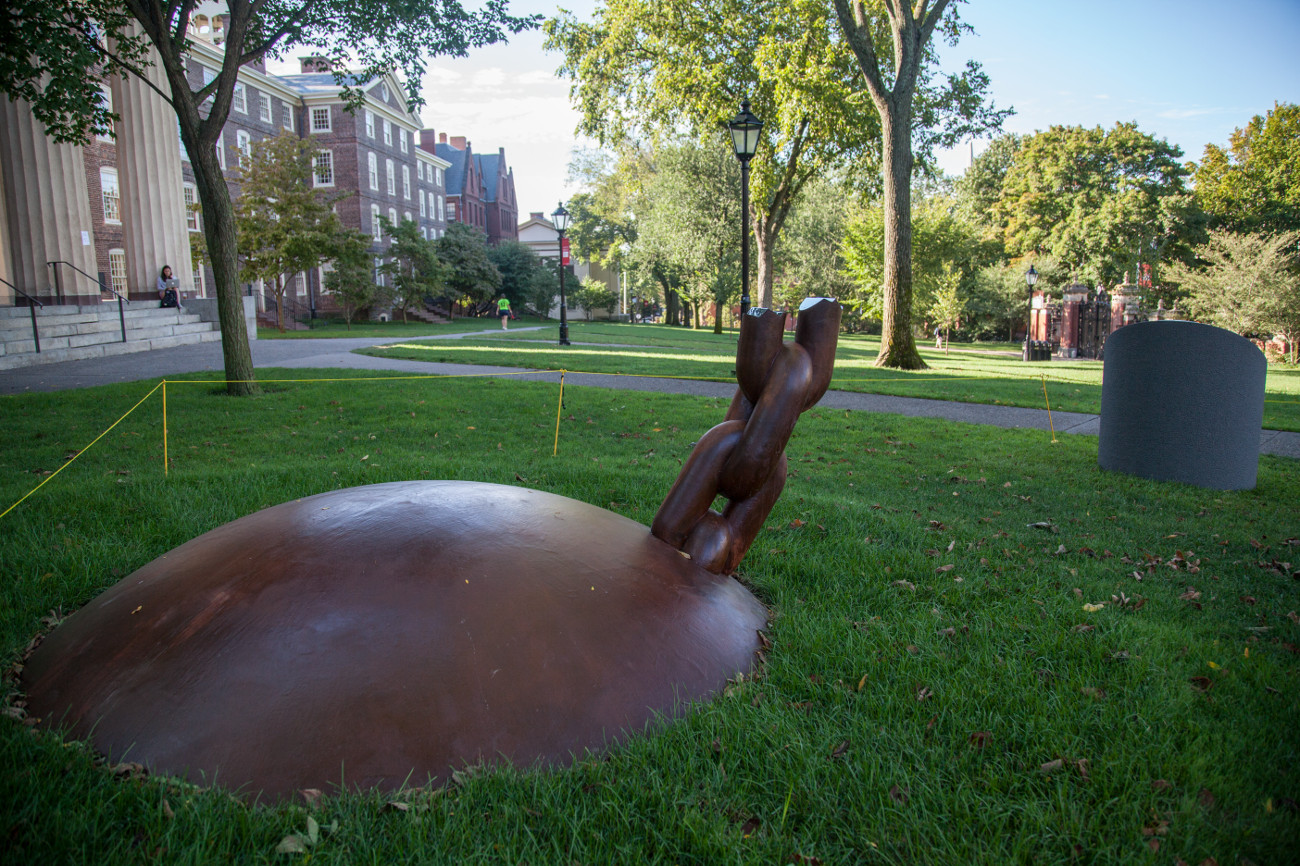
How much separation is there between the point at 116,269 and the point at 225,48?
29873mm

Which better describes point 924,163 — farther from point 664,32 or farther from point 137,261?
point 137,261

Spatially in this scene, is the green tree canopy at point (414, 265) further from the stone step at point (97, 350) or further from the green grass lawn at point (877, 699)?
the green grass lawn at point (877, 699)

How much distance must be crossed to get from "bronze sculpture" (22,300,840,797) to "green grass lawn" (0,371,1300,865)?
0.12 meters

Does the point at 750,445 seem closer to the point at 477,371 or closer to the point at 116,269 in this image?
the point at 477,371

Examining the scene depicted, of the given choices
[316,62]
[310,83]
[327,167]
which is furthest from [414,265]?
[316,62]

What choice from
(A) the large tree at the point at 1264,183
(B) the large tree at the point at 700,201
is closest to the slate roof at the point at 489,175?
(B) the large tree at the point at 700,201

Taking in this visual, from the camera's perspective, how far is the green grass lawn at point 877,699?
7.33 ft

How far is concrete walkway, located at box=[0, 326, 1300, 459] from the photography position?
11.8 m

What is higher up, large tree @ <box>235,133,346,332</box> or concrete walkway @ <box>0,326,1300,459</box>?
large tree @ <box>235,133,346,332</box>

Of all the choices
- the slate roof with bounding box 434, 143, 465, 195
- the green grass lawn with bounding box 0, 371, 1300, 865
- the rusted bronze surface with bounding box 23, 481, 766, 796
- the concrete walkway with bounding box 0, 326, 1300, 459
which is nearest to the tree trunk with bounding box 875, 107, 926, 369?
the concrete walkway with bounding box 0, 326, 1300, 459

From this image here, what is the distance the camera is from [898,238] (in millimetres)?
18906

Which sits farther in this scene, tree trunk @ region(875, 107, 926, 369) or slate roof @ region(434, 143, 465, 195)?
slate roof @ region(434, 143, 465, 195)

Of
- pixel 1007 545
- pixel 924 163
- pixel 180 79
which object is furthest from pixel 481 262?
pixel 1007 545

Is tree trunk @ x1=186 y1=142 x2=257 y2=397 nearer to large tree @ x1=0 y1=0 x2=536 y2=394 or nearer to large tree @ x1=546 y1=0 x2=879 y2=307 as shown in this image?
large tree @ x1=0 y1=0 x2=536 y2=394
